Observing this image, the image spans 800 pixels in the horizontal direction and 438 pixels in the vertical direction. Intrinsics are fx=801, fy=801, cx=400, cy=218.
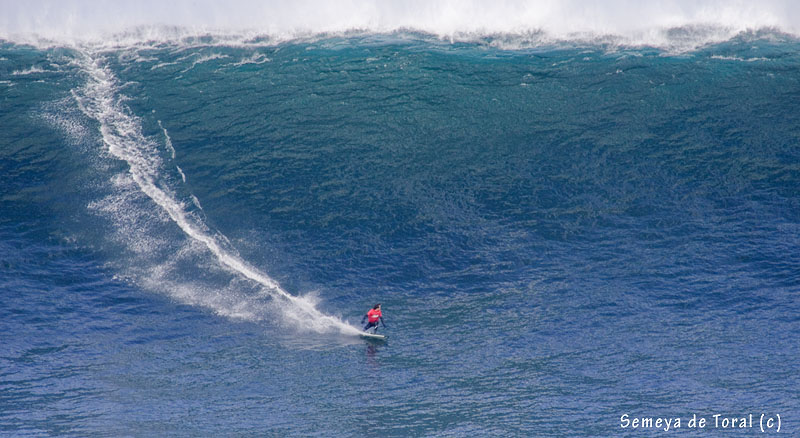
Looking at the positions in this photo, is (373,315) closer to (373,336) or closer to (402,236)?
(373,336)

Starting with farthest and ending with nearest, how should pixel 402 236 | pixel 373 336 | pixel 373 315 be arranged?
1. pixel 402 236
2. pixel 373 336
3. pixel 373 315

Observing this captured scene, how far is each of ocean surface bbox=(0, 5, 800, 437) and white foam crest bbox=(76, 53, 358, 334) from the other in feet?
0.75

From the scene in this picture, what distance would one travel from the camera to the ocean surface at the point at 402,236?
4397cm

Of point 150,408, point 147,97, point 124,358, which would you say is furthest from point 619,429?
point 147,97

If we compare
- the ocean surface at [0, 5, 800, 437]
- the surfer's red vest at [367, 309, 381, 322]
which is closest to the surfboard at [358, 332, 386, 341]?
the ocean surface at [0, 5, 800, 437]

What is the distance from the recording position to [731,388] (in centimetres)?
4412

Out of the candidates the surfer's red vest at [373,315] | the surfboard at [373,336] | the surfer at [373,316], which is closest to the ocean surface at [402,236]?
the surfboard at [373,336]

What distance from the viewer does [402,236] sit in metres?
56.9

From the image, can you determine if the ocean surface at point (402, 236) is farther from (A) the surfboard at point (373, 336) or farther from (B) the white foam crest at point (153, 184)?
(A) the surfboard at point (373, 336)

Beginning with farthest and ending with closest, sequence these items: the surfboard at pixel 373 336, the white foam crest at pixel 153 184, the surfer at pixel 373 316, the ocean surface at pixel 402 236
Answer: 1. the white foam crest at pixel 153 184
2. the surfboard at pixel 373 336
3. the surfer at pixel 373 316
4. the ocean surface at pixel 402 236

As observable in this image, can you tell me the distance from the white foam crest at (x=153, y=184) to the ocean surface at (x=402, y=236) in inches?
9.0

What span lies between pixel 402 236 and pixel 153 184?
20.2 meters

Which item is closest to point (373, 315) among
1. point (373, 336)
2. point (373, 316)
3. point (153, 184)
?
point (373, 316)

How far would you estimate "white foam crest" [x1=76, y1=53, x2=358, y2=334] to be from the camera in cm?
5134
